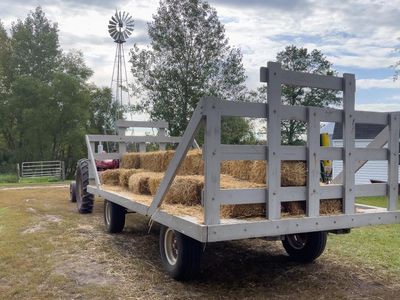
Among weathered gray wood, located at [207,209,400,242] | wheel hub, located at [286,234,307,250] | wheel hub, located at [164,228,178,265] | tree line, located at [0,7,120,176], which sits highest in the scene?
tree line, located at [0,7,120,176]

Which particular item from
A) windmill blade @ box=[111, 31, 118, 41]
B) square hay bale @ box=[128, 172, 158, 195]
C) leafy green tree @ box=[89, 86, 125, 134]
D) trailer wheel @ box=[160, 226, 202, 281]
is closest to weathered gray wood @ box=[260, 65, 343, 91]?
trailer wheel @ box=[160, 226, 202, 281]

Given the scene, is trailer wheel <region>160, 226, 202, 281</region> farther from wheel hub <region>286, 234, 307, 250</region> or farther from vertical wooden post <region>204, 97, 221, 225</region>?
wheel hub <region>286, 234, 307, 250</region>

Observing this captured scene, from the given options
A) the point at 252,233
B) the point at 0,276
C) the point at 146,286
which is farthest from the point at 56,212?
the point at 252,233

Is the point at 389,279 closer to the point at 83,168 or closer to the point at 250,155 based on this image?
→ the point at 250,155

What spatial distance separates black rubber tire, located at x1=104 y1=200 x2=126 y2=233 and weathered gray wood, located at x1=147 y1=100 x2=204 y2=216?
263 cm

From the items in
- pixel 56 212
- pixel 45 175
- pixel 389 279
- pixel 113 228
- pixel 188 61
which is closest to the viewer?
pixel 389 279

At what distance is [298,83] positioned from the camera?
13.5ft

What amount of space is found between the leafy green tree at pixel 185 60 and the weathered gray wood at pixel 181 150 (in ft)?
74.8

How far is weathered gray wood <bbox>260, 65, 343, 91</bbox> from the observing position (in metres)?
3.96

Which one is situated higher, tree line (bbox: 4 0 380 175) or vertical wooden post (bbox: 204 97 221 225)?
tree line (bbox: 4 0 380 175)

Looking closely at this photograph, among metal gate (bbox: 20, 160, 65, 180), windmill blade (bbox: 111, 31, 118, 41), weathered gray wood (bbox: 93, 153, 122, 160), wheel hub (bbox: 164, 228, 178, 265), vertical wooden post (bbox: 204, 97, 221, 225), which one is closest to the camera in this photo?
vertical wooden post (bbox: 204, 97, 221, 225)

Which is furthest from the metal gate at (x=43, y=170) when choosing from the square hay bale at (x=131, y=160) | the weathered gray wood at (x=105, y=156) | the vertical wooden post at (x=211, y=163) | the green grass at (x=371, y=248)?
the vertical wooden post at (x=211, y=163)

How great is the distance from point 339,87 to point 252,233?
168 cm

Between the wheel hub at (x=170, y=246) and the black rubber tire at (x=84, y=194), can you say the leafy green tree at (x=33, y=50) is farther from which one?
the wheel hub at (x=170, y=246)
